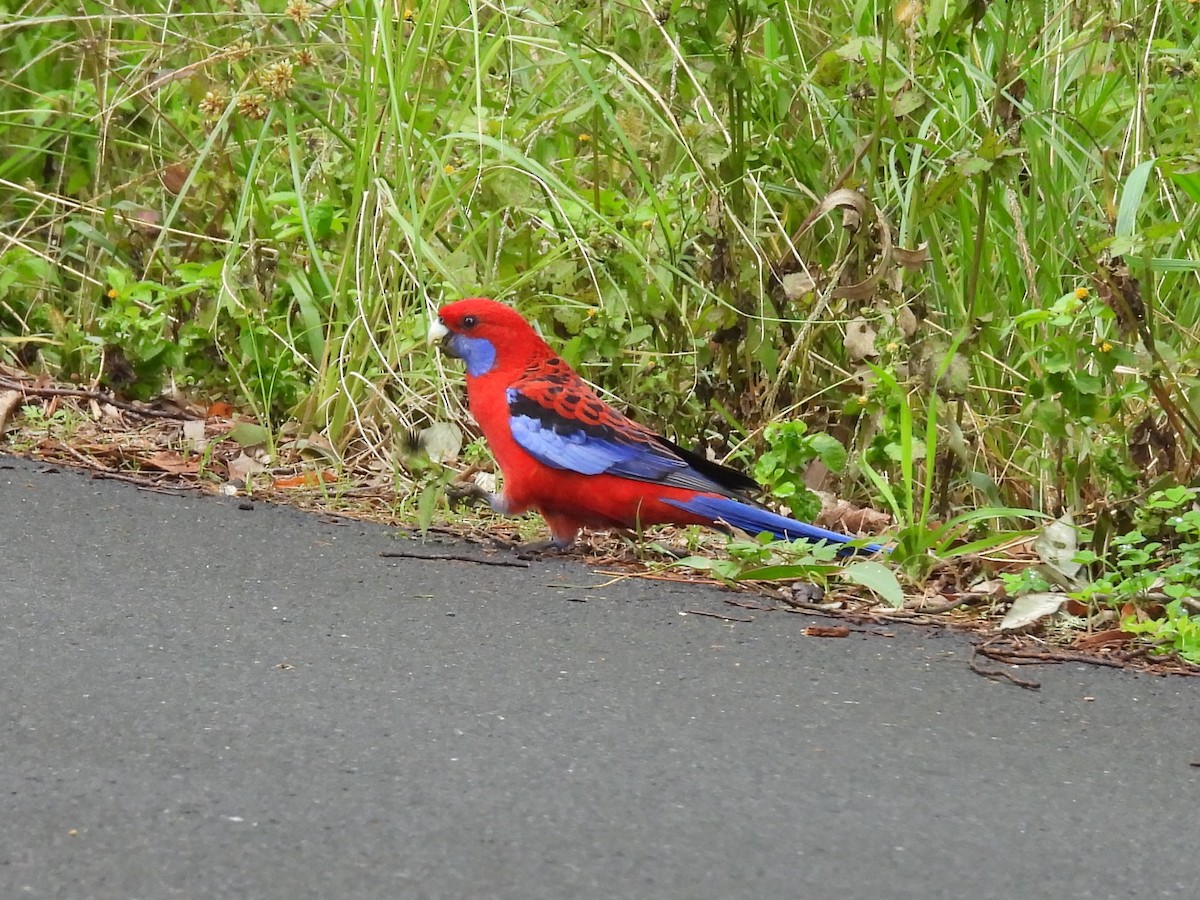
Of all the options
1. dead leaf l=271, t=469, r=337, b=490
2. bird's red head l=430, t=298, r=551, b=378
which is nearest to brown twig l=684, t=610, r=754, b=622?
bird's red head l=430, t=298, r=551, b=378

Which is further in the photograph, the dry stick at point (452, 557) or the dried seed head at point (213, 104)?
the dried seed head at point (213, 104)

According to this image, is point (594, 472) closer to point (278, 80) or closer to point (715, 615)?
point (715, 615)

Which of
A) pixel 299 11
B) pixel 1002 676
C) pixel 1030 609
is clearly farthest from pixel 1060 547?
pixel 299 11

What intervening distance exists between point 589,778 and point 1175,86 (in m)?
3.25

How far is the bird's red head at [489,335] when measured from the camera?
4.25 meters

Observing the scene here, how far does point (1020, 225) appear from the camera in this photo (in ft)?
14.1

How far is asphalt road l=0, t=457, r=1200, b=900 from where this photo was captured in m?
2.22

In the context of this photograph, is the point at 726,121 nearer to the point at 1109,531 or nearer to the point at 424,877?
the point at 1109,531

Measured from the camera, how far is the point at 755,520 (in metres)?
3.99

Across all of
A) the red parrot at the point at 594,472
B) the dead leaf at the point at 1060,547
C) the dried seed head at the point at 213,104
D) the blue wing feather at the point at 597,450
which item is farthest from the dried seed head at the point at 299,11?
the dead leaf at the point at 1060,547

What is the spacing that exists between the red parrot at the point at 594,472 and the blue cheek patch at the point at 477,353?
77 mm

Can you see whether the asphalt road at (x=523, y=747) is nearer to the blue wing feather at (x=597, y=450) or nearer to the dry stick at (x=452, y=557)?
the dry stick at (x=452, y=557)

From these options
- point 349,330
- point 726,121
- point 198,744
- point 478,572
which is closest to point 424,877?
point 198,744

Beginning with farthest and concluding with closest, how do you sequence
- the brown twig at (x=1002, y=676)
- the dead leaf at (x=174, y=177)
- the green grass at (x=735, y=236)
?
1. the dead leaf at (x=174, y=177)
2. the green grass at (x=735, y=236)
3. the brown twig at (x=1002, y=676)
